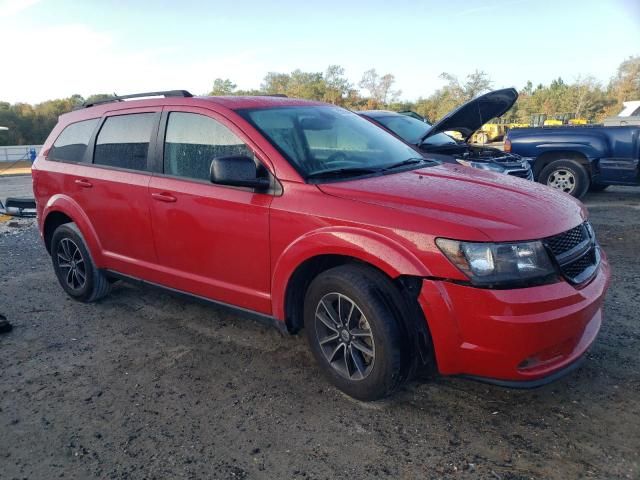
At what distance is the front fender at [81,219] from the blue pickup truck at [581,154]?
24.6 feet

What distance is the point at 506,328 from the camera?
240 centimetres

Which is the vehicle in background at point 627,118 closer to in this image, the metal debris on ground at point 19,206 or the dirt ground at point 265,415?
the dirt ground at point 265,415

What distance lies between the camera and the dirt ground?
7.98 ft

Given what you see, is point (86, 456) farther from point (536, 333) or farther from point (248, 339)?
point (536, 333)

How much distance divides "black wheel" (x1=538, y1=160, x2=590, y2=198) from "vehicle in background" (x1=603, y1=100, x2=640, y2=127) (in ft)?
8.82

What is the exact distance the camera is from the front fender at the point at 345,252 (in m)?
2.57

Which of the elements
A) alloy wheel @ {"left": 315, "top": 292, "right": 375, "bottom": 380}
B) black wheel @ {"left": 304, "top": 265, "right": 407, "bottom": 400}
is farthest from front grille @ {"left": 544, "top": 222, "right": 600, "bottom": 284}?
alloy wheel @ {"left": 315, "top": 292, "right": 375, "bottom": 380}

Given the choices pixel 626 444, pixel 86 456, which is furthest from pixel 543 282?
pixel 86 456

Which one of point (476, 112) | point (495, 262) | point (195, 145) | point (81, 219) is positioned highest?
point (476, 112)

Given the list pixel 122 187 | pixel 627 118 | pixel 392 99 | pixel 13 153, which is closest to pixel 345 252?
pixel 122 187

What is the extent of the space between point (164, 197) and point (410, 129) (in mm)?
5182

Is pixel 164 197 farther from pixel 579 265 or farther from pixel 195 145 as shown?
pixel 579 265

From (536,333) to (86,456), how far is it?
2315 millimetres

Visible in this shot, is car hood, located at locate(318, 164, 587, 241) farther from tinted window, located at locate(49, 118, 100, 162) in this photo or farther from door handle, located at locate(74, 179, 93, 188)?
tinted window, located at locate(49, 118, 100, 162)
